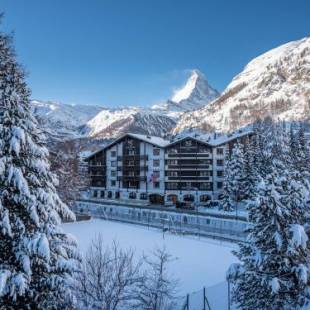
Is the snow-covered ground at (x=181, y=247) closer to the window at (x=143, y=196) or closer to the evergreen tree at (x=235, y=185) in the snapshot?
the evergreen tree at (x=235, y=185)

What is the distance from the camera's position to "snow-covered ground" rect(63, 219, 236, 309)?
66.8ft

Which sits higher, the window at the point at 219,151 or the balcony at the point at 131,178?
the window at the point at 219,151

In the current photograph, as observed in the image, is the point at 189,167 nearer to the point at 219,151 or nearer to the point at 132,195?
the point at 219,151

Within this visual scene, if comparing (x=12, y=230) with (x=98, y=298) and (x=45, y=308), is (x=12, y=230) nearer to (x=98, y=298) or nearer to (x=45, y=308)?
(x=45, y=308)

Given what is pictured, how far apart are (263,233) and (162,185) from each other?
50731mm

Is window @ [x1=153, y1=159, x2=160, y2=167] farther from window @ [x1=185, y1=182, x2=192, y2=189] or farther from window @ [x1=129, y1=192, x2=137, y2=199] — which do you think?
window @ [x1=129, y1=192, x2=137, y2=199]

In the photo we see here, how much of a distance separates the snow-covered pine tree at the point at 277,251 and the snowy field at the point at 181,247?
680 centimetres

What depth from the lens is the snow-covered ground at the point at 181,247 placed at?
20.4 m

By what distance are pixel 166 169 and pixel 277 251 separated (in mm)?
50947

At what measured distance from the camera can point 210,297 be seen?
53.1 ft

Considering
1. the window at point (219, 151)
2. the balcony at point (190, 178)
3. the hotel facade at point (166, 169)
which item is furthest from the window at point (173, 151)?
the window at point (219, 151)

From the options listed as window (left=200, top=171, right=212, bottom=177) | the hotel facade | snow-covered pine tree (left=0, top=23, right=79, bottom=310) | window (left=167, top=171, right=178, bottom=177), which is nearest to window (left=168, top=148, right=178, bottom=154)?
the hotel facade

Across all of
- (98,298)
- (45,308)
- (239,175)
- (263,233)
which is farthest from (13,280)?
(239,175)

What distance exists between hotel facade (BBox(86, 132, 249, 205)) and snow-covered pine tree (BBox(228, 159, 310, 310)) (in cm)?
4578
